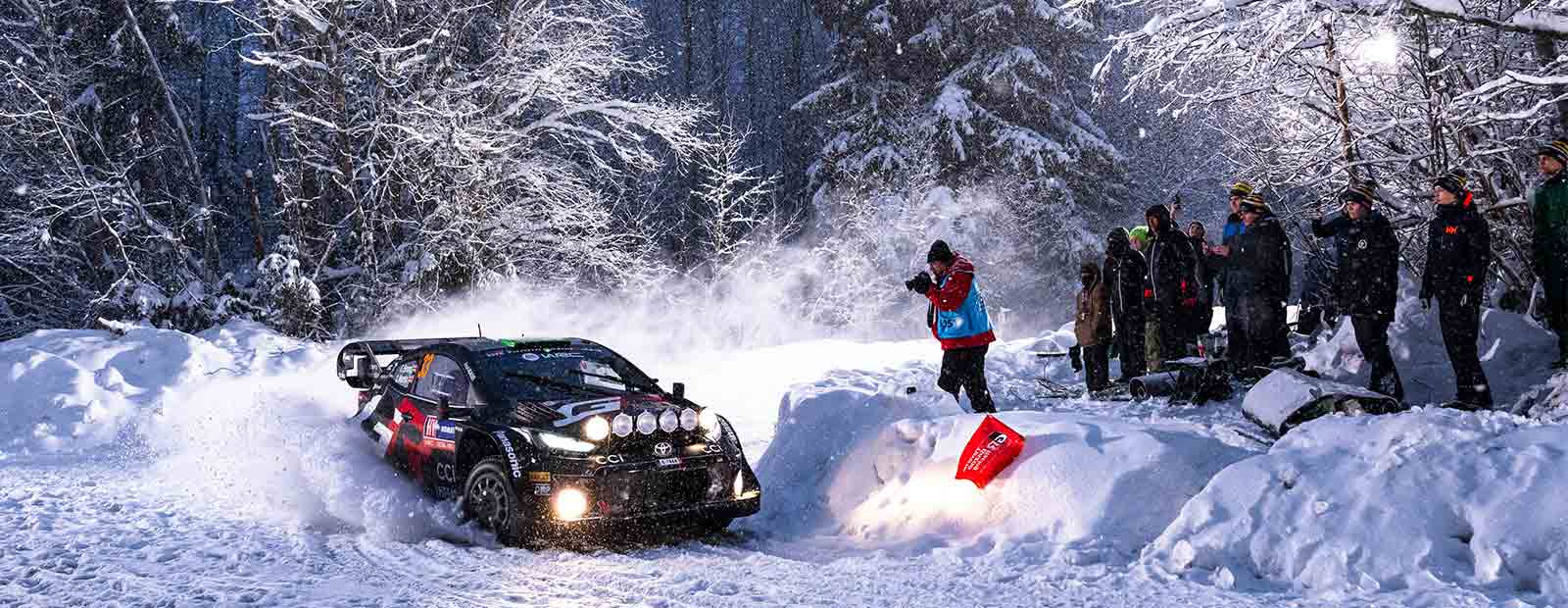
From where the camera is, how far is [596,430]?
22.5ft

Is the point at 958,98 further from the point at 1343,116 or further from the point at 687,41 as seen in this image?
the point at 1343,116

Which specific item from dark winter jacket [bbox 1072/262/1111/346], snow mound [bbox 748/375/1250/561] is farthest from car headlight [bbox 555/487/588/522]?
dark winter jacket [bbox 1072/262/1111/346]

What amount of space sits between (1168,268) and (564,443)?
6.12m

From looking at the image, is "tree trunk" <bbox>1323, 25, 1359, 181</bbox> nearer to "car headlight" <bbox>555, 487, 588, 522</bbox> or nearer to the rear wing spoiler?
"car headlight" <bbox>555, 487, 588, 522</bbox>

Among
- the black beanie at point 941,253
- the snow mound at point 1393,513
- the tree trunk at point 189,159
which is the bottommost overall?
the snow mound at point 1393,513

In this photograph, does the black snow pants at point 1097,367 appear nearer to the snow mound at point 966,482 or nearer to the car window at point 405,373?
the snow mound at point 966,482

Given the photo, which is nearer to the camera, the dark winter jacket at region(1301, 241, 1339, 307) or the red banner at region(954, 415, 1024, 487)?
the red banner at region(954, 415, 1024, 487)

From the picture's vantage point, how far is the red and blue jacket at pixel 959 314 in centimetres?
937

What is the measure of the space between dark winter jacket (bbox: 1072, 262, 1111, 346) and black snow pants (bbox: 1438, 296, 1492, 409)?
3383 mm

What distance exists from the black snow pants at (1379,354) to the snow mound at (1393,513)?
283 centimetres

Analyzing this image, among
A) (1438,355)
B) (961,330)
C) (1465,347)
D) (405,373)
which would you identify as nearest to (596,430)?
(405,373)

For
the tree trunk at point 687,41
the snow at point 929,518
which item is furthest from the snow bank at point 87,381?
the tree trunk at point 687,41

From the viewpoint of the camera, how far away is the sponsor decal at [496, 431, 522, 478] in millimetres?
6707

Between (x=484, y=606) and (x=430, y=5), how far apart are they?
690 inches
